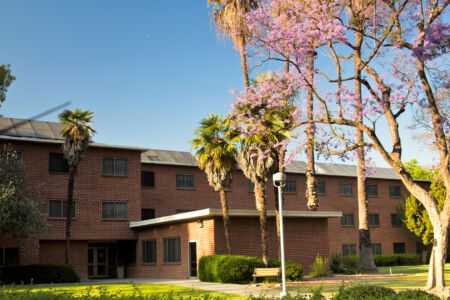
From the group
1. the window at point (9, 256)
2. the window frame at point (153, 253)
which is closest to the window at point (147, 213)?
the window frame at point (153, 253)

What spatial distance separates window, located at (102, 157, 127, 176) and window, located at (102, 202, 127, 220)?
188 cm

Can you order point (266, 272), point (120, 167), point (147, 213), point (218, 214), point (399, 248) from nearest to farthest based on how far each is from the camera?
point (266, 272), point (218, 214), point (120, 167), point (147, 213), point (399, 248)

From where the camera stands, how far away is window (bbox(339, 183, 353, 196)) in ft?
144

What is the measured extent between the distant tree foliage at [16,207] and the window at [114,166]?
6354 mm

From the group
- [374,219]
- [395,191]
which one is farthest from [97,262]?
[395,191]

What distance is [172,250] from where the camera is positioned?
93.2 feet

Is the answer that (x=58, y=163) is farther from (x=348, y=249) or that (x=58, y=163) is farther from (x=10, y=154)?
(x=348, y=249)

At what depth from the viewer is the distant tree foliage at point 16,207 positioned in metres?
24.5

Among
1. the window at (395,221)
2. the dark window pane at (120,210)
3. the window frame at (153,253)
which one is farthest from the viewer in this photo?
the window at (395,221)

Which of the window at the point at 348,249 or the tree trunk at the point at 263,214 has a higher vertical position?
the tree trunk at the point at 263,214

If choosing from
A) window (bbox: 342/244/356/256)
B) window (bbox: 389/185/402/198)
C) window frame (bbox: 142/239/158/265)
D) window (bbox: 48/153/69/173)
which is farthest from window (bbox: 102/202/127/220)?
window (bbox: 389/185/402/198)

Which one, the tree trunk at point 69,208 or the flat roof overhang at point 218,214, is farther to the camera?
the tree trunk at point 69,208

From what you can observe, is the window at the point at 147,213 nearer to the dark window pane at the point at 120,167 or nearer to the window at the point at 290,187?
the dark window pane at the point at 120,167

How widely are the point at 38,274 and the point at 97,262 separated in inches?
311
